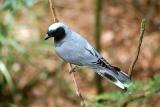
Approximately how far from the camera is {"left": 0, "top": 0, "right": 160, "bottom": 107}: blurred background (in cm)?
407

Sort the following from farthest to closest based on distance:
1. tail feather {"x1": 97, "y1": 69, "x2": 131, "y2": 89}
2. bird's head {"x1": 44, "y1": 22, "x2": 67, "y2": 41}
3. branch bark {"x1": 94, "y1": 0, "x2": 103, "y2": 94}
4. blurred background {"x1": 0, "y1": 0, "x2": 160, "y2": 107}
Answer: blurred background {"x1": 0, "y1": 0, "x2": 160, "y2": 107} < branch bark {"x1": 94, "y1": 0, "x2": 103, "y2": 94} < bird's head {"x1": 44, "y1": 22, "x2": 67, "y2": 41} < tail feather {"x1": 97, "y1": 69, "x2": 131, "y2": 89}

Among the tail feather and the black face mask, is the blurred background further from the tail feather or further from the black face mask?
the tail feather

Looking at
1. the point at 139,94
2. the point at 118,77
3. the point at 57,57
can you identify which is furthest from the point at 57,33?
the point at 57,57

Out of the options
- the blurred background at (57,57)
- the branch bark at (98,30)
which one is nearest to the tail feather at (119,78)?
the branch bark at (98,30)

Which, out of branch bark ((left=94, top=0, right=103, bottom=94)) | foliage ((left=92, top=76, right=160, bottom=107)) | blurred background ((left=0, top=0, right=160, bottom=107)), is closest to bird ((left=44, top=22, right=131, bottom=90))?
foliage ((left=92, top=76, right=160, bottom=107))

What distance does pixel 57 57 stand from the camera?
180 inches

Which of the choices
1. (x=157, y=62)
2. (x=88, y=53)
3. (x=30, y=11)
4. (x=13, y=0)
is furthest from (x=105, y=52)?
(x=88, y=53)

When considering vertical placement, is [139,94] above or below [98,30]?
above

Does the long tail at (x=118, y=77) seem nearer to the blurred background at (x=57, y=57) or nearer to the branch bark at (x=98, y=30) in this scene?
the branch bark at (x=98, y=30)

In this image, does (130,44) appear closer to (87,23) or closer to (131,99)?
(87,23)

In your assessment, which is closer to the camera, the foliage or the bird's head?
the bird's head

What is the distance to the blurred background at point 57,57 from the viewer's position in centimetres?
407

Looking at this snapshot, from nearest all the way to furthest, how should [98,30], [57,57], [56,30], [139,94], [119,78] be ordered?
[119,78] < [56,30] < [139,94] < [98,30] < [57,57]

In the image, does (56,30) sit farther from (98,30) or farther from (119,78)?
(98,30)
